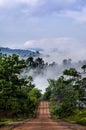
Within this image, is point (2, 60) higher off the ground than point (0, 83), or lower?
higher

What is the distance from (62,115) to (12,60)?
237 ft

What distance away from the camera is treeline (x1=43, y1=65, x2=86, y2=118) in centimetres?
8781

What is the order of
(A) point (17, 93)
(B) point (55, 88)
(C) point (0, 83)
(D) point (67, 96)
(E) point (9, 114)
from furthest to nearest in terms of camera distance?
(B) point (55, 88) < (D) point (67, 96) < (E) point (9, 114) < (A) point (17, 93) < (C) point (0, 83)

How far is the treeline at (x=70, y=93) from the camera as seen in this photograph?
87.8 m

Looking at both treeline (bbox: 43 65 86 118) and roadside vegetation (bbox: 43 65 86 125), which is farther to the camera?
treeline (bbox: 43 65 86 118)

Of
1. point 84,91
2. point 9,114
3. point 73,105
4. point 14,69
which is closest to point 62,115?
point 73,105

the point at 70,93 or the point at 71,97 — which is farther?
the point at 70,93

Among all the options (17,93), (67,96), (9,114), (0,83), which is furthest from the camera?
(67,96)

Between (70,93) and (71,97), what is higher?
(70,93)

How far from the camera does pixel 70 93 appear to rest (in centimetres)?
15762

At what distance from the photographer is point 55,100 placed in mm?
197250

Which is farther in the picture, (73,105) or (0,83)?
(73,105)

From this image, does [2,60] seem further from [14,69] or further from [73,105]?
[73,105]

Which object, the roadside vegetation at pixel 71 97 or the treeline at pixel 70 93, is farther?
the treeline at pixel 70 93
